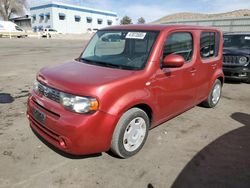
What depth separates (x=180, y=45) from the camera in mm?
4082

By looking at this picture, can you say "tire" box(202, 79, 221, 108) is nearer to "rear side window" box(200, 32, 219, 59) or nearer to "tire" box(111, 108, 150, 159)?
"rear side window" box(200, 32, 219, 59)

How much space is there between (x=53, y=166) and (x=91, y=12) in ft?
279

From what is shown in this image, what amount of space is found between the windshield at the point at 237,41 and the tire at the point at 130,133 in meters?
6.85

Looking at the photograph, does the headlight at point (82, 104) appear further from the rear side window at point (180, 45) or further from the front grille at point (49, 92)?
the rear side window at point (180, 45)

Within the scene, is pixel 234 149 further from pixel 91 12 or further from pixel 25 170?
pixel 91 12

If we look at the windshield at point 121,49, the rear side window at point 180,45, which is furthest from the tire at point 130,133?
the rear side window at point 180,45

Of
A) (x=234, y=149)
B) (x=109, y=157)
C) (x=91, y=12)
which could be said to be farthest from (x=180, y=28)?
(x=91, y=12)

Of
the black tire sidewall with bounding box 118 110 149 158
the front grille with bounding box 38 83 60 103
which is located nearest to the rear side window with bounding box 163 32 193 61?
the black tire sidewall with bounding box 118 110 149 158

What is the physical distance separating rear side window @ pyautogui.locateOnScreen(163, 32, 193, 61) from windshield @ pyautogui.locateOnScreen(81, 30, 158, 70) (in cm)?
29

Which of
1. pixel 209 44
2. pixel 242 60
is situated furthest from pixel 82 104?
pixel 242 60

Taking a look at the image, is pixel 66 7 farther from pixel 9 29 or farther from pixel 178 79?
pixel 178 79

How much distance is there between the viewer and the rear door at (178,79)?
12.1ft

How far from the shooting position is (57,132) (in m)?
2.97

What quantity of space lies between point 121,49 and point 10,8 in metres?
76.9
